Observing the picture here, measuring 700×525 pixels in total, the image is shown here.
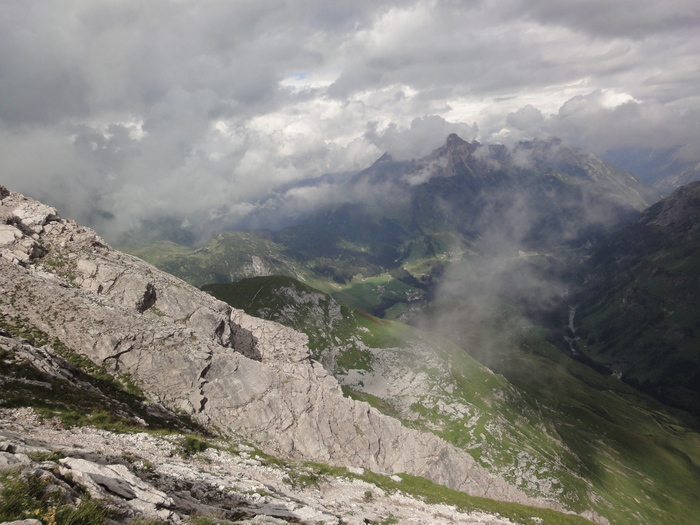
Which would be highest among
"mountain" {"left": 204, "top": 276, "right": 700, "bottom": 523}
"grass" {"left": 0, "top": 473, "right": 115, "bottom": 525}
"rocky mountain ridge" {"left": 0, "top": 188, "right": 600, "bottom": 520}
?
"grass" {"left": 0, "top": 473, "right": 115, "bottom": 525}

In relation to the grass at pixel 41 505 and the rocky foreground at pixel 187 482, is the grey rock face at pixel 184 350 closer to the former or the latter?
the rocky foreground at pixel 187 482

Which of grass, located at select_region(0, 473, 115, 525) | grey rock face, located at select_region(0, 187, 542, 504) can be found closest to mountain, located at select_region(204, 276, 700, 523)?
grey rock face, located at select_region(0, 187, 542, 504)

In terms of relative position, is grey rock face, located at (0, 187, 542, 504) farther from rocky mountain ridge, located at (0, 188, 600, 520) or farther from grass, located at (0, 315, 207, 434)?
grass, located at (0, 315, 207, 434)

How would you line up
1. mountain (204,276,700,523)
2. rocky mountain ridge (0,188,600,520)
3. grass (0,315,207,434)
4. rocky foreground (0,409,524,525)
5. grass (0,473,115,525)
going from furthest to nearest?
mountain (204,276,700,523), rocky mountain ridge (0,188,600,520), grass (0,315,207,434), rocky foreground (0,409,524,525), grass (0,473,115,525)

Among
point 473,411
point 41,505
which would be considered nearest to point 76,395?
point 41,505

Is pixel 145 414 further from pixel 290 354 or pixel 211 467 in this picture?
pixel 290 354

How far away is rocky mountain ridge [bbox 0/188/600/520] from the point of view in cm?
4334

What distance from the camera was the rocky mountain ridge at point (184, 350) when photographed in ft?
142

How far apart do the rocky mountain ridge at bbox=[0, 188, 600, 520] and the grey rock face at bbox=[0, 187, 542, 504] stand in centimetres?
16

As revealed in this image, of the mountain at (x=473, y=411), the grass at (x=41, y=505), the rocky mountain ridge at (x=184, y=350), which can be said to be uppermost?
the grass at (x=41, y=505)

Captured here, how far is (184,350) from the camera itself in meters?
49.6

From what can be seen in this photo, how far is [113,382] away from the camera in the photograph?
40.4 metres

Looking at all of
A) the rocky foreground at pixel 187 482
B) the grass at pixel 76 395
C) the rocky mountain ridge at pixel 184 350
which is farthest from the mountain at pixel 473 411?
the grass at pixel 76 395

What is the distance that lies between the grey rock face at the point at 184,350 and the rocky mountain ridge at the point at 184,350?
0.16 metres
